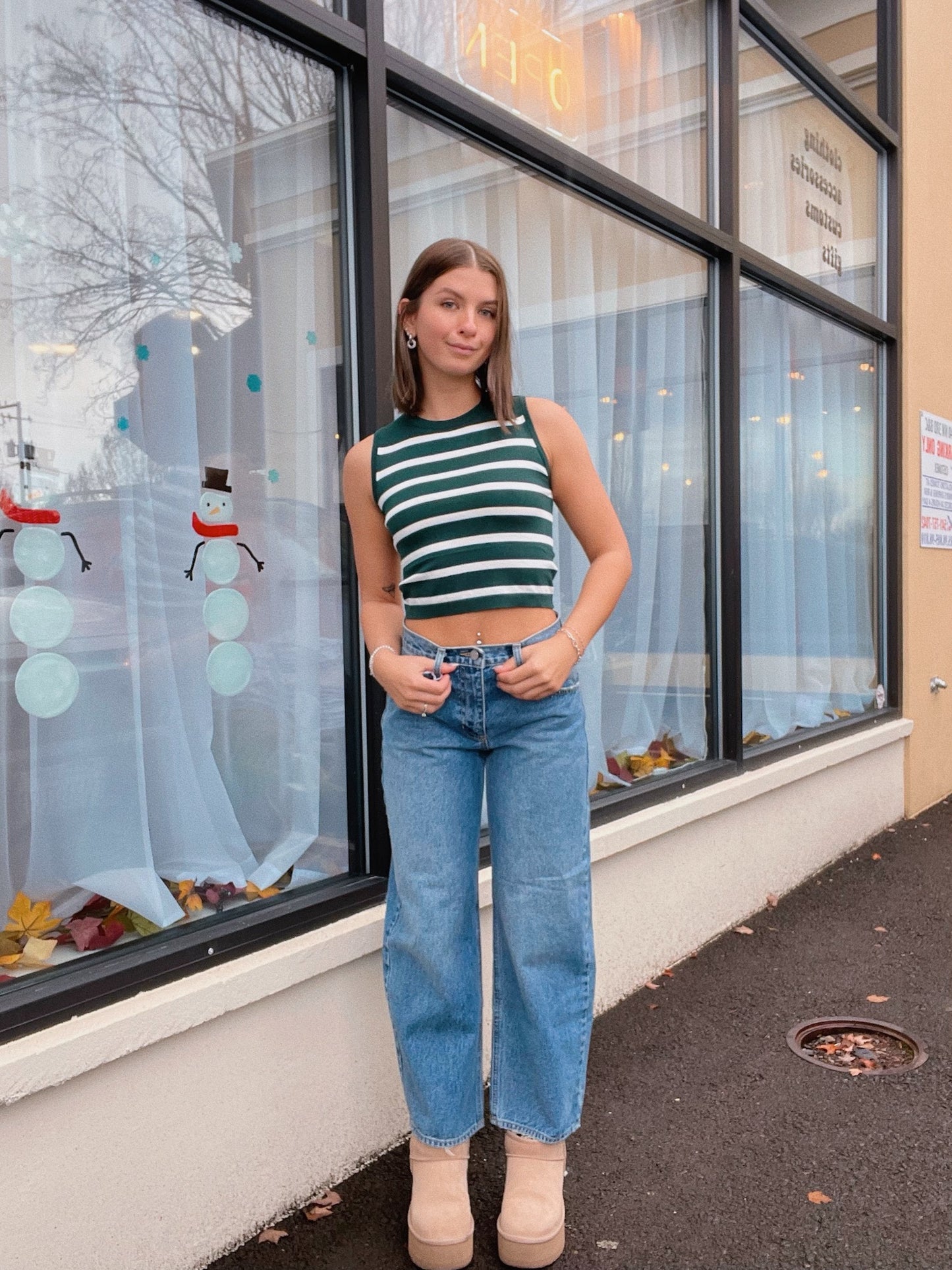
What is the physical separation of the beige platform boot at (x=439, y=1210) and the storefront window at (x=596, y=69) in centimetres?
264

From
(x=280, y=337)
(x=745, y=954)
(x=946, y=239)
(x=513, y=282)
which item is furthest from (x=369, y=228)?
(x=946, y=239)

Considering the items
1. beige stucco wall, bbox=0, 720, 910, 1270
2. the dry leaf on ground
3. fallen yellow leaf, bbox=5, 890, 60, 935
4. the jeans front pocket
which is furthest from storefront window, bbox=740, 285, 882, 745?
fallen yellow leaf, bbox=5, 890, 60, 935

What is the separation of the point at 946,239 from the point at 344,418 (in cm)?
464

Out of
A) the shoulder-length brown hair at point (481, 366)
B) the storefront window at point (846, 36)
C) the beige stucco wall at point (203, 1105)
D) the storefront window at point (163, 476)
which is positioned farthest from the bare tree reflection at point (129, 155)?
the storefront window at point (846, 36)

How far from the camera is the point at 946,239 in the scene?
5.96 meters

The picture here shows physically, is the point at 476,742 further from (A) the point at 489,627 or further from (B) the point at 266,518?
(B) the point at 266,518

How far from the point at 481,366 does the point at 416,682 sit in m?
0.64

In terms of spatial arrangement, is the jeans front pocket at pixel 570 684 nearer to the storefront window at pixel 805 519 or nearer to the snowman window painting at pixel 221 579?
the snowman window painting at pixel 221 579

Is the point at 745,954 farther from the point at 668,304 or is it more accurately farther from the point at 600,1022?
the point at 668,304

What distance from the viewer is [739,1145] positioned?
2539 millimetres

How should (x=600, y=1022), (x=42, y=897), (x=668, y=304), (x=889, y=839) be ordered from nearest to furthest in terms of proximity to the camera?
1. (x=42, y=897)
2. (x=600, y=1022)
3. (x=668, y=304)
4. (x=889, y=839)

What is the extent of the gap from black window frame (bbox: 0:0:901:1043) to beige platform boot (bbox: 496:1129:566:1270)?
0.64 meters

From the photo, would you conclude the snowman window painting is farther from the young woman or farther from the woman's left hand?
the woman's left hand

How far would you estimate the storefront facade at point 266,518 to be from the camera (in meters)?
2.04
